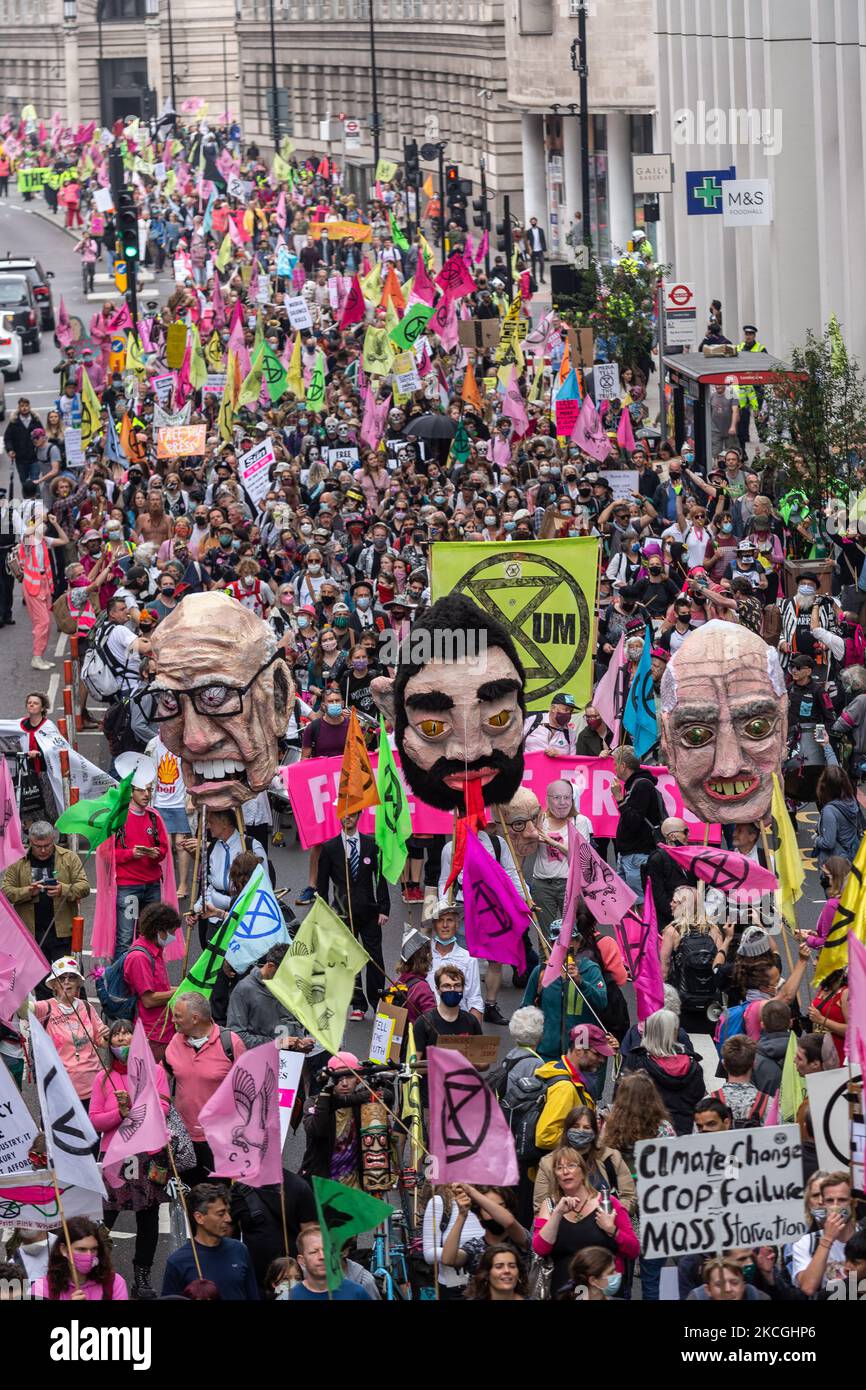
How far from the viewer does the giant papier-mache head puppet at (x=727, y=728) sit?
14773mm

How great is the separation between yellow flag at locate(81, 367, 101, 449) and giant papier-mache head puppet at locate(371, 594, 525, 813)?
626 inches

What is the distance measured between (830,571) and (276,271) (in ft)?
98.3

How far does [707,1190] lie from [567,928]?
3.19m

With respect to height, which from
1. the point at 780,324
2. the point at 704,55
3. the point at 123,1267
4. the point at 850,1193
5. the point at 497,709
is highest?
the point at 704,55

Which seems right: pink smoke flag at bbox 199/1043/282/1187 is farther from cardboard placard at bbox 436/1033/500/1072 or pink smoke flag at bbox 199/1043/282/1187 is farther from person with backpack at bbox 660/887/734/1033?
person with backpack at bbox 660/887/734/1033

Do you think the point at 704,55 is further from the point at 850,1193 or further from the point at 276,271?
the point at 850,1193

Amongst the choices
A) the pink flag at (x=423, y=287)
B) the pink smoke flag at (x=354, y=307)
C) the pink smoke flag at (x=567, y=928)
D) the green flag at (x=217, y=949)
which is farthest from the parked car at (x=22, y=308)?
the pink smoke flag at (x=567, y=928)

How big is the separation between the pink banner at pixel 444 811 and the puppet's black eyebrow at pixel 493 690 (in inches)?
19.9

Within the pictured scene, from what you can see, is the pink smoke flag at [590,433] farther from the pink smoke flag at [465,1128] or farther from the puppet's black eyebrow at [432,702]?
the pink smoke flag at [465,1128]

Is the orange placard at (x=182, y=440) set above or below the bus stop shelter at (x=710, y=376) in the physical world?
below

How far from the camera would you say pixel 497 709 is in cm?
1549

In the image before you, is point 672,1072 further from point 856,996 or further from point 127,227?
point 127,227

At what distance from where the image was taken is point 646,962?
12.4 metres

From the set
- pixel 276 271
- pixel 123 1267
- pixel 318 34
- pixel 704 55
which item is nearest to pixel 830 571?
pixel 123 1267
